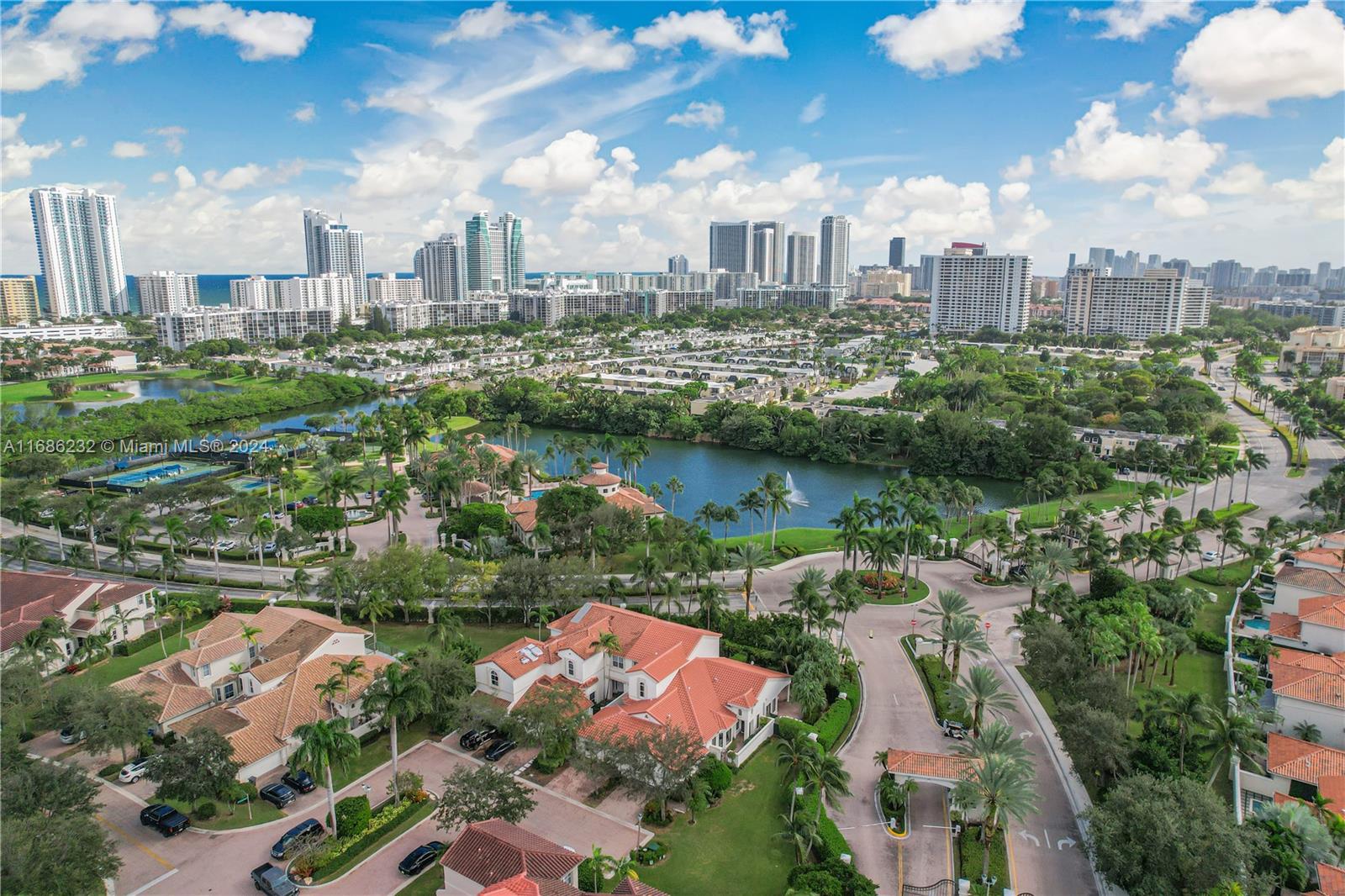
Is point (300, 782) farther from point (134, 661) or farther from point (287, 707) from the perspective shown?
point (134, 661)

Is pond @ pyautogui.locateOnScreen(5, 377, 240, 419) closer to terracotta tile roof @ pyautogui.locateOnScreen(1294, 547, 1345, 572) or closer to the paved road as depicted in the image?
the paved road

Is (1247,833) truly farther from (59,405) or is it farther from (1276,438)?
(59,405)

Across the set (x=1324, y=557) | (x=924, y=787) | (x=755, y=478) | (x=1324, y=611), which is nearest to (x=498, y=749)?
(x=924, y=787)

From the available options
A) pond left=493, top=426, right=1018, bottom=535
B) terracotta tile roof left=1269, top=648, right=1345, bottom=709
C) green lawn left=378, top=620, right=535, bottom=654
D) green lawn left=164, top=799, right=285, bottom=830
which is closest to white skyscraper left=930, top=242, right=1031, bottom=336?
pond left=493, top=426, right=1018, bottom=535

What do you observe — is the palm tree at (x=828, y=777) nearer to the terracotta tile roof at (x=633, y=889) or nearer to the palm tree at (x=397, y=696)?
the terracotta tile roof at (x=633, y=889)

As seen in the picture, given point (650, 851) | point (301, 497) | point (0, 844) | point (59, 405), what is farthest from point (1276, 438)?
point (59, 405)
